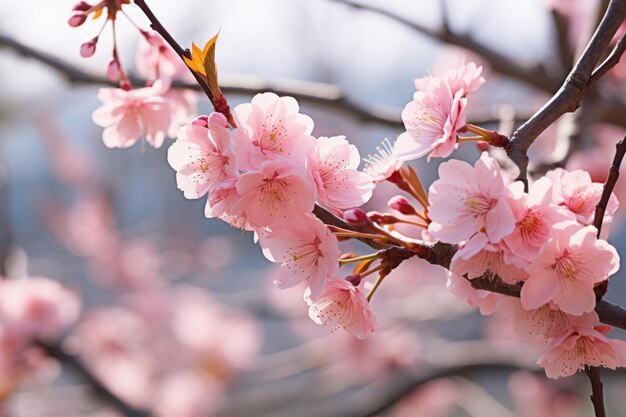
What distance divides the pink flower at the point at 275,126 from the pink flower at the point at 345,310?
0.13m

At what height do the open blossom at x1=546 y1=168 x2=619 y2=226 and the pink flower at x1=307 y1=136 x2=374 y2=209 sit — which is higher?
the open blossom at x1=546 y1=168 x2=619 y2=226

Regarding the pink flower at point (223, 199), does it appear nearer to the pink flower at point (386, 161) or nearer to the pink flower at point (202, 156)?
the pink flower at point (202, 156)

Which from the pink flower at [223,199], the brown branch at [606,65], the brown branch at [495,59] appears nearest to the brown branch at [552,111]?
the brown branch at [606,65]

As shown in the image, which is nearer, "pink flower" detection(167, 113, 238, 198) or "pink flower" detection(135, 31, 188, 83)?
"pink flower" detection(167, 113, 238, 198)

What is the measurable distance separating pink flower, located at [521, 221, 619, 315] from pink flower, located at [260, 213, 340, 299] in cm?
16

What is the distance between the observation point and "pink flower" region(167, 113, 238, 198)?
589 millimetres

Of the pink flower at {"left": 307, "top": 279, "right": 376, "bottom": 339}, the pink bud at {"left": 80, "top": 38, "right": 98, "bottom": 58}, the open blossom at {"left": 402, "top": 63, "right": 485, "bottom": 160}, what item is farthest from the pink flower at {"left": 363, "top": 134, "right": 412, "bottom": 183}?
the pink bud at {"left": 80, "top": 38, "right": 98, "bottom": 58}

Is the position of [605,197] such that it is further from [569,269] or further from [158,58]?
[158,58]

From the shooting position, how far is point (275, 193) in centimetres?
56

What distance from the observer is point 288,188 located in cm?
56

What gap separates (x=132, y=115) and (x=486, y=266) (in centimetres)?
47

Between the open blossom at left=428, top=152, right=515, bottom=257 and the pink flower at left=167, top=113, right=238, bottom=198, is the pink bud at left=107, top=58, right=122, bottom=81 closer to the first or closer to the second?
the pink flower at left=167, top=113, right=238, bottom=198

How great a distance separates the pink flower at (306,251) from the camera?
59cm

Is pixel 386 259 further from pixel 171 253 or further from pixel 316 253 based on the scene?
pixel 171 253
